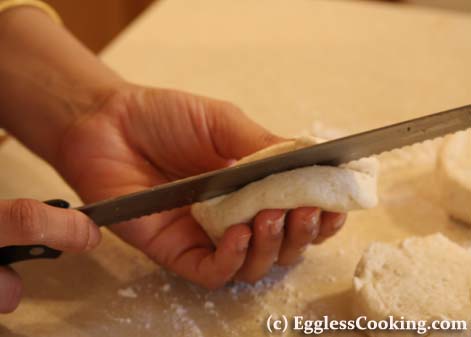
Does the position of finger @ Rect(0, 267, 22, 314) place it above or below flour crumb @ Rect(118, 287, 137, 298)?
above

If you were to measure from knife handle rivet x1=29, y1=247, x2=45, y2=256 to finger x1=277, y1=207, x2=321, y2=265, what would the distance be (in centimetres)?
39

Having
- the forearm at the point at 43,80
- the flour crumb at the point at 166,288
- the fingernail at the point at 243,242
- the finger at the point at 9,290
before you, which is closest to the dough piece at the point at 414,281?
the fingernail at the point at 243,242

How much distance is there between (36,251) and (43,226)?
4.0 inches

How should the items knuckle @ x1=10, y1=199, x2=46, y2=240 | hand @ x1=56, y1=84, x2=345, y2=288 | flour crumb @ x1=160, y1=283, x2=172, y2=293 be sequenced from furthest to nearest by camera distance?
flour crumb @ x1=160, y1=283, x2=172, y2=293 → hand @ x1=56, y1=84, x2=345, y2=288 → knuckle @ x1=10, y1=199, x2=46, y2=240

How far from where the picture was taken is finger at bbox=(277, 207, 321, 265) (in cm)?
92

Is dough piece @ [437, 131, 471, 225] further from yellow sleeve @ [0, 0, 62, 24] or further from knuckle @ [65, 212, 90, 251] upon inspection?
yellow sleeve @ [0, 0, 62, 24]

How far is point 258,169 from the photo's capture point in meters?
0.92

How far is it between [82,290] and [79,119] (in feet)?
1.22

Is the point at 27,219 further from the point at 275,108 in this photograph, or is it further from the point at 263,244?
the point at 275,108

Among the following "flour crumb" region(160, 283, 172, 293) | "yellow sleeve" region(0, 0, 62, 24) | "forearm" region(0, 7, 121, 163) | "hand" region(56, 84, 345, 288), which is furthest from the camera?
"yellow sleeve" region(0, 0, 62, 24)

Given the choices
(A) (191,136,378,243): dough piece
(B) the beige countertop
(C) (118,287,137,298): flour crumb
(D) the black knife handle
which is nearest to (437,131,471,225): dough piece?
(B) the beige countertop

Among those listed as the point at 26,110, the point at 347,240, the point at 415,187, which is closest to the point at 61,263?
the point at 26,110

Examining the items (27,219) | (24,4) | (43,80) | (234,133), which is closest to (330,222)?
(234,133)

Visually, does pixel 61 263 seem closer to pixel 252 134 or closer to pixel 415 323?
pixel 252 134
